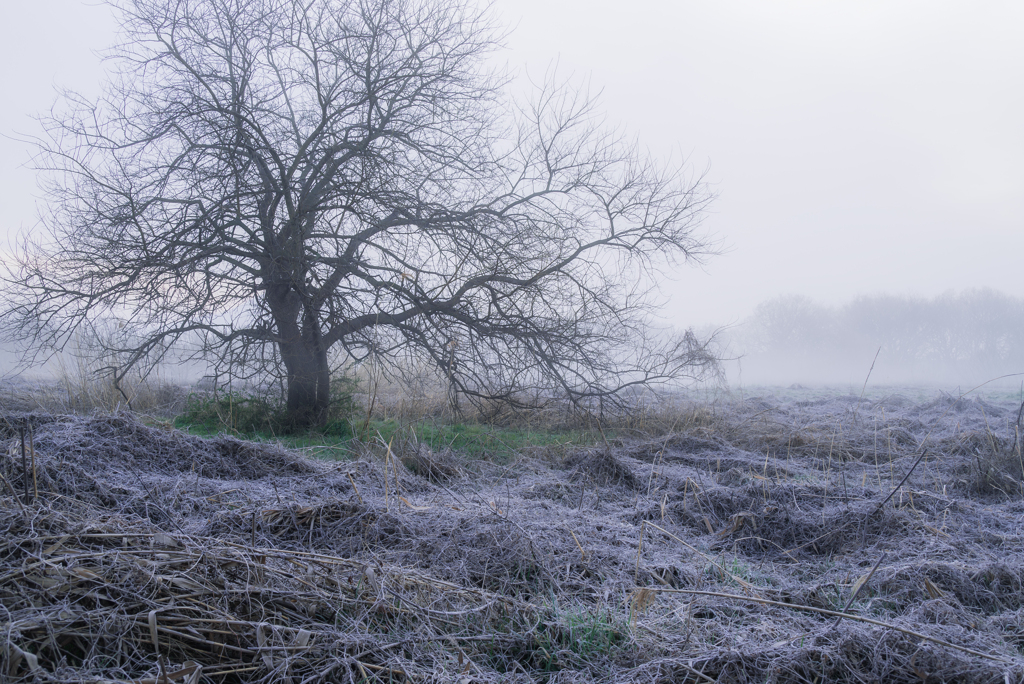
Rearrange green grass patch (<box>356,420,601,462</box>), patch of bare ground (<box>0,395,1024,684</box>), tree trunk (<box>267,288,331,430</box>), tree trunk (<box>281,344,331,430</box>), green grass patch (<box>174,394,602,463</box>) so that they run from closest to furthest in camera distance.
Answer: patch of bare ground (<box>0,395,1024,684</box>), green grass patch (<box>356,420,601,462</box>), green grass patch (<box>174,394,602,463</box>), tree trunk (<box>267,288,331,430</box>), tree trunk (<box>281,344,331,430</box>)

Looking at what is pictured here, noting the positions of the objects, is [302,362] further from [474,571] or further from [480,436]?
[474,571]

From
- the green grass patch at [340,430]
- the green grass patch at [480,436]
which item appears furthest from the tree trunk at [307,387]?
the green grass patch at [480,436]

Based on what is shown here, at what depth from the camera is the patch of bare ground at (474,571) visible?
2002 millimetres

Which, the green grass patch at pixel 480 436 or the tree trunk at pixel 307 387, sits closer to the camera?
the green grass patch at pixel 480 436

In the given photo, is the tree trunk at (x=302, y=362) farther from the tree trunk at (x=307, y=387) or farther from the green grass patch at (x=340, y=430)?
the green grass patch at (x=340, y=430)

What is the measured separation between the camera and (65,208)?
25.1 feet

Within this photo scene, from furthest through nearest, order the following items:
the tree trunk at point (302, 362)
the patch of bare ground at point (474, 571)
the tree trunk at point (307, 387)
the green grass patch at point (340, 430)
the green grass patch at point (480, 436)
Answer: the tree trunk at point (307, 387), the tree trunk at point (302, 362), the green grass patch at point (340, 430), the green grass patch at point (480, 436), the patch of bare ground at point (474, 571)

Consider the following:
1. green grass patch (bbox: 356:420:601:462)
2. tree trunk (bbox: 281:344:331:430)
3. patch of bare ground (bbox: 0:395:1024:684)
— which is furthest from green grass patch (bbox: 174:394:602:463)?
patch of bare ground (bbox: 0:395:1024:684)

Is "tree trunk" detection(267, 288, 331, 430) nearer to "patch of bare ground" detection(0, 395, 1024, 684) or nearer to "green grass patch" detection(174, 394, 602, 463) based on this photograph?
"green grass patch" detection(174, 394, 602, 463)

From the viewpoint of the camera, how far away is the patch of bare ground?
2002 millimetres

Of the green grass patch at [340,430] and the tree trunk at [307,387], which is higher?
the tree trunk at [307,387]

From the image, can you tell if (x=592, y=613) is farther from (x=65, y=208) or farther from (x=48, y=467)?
(x=65, y=208)

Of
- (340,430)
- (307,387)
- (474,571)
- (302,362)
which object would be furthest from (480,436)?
(474,571)

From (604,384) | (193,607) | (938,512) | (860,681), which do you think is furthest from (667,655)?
(604,384)
